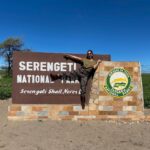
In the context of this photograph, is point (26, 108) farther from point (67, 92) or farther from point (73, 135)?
point (73, 135)

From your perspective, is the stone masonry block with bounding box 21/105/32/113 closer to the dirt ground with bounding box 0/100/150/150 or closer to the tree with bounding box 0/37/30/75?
the dirt ground with bounding box 0/100/150/150

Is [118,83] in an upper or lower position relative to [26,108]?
upper

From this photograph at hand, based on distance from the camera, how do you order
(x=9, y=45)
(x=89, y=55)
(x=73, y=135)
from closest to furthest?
(x=73, y=135)
(x=89, y=55)
(x=9, y=45)

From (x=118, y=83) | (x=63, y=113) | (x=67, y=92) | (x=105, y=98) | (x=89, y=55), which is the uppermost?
(x=89, y=55)

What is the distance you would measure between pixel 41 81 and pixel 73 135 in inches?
104

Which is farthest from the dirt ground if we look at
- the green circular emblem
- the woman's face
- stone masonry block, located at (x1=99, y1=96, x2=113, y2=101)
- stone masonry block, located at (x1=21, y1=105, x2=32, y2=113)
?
the woman's face

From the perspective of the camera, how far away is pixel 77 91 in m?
→ 11.4

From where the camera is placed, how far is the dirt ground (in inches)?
313

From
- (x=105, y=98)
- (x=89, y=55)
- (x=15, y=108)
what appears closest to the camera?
(x=15, y=108)

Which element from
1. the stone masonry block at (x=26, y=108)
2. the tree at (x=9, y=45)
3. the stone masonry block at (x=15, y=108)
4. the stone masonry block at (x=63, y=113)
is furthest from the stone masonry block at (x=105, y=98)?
the tree at (x=9, y=45)

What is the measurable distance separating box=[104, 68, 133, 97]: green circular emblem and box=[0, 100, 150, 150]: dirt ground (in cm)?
101

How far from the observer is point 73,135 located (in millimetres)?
9117

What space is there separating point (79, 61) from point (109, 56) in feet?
3.52

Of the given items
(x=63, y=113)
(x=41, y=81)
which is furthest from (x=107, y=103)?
(x=41, y=81)
